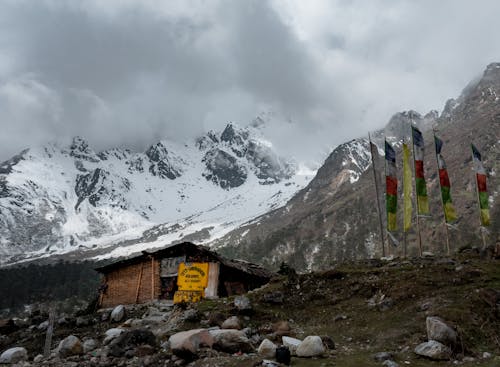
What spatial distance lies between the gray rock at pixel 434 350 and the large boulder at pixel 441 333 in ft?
1.44

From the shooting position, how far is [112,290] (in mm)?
34188

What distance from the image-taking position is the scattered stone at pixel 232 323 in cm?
1638

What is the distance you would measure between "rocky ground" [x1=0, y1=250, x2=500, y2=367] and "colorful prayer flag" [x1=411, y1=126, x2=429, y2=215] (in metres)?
4.20

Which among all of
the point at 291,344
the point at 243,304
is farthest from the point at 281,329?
the point at 243,304

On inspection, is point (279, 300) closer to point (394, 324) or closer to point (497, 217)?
point (394, 324)

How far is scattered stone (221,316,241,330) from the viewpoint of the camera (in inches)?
645

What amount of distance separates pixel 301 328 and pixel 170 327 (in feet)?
16.3

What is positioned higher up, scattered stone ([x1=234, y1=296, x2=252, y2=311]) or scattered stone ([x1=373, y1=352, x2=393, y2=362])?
scattered stone ([x1=234, y1=296, x2=252, y2=311])

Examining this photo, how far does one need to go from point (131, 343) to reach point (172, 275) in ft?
52.6

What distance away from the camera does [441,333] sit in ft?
41.2

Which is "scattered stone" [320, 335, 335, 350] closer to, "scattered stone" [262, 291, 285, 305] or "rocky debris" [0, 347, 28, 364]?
"scattered stone" [262, 291, 285, 305]

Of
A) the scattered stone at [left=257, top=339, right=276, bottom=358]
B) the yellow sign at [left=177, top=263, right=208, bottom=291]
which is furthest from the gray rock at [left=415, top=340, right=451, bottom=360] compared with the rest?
the yellow sign at [left=177, top=263, right=208, bottom=291]

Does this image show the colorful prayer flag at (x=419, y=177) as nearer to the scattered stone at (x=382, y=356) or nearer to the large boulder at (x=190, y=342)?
the scattered stone at (x=382, y=356)

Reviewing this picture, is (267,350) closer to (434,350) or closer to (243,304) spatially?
(434,350)
